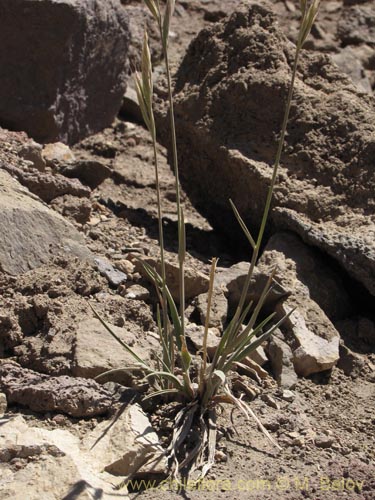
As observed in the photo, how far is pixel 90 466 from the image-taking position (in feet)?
7.63

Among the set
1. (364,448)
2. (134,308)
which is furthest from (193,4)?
(364,448)

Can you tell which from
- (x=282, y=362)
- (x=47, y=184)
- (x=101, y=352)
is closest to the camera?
(x=101, y=352)

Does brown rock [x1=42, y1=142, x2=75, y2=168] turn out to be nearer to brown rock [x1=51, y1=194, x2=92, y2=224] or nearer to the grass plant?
brown rock [x1=51, y1=194, x2=92, y2=224]

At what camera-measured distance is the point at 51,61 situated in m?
4.34

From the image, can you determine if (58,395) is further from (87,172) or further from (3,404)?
(87,172)

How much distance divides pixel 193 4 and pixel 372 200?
119 inches

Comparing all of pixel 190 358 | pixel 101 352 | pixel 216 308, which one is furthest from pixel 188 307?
pixel 190 358

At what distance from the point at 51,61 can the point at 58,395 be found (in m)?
2.30

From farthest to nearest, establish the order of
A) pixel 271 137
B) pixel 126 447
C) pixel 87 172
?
pixel 87 172
pixel 271 137
pixel 126 447

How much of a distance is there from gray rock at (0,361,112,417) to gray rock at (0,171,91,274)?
59cm

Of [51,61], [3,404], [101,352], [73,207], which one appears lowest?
[3,404]

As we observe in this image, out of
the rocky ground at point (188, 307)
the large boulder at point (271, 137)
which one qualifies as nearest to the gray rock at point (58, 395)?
the rocky ground at point (188, 307)

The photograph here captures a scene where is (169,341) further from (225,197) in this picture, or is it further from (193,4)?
(193,4)

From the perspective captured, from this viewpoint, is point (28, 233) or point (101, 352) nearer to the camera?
point (101, 352)
